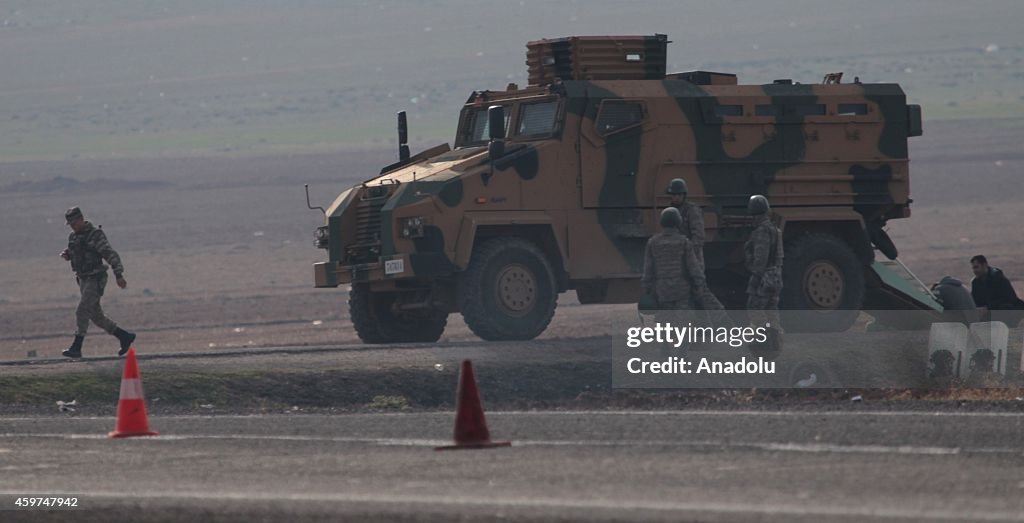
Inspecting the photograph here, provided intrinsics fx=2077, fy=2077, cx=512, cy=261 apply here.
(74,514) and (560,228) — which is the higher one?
(560,228)

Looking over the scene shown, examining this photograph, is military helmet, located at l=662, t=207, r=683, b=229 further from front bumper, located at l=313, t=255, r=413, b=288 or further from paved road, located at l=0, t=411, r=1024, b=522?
front bumper, located at l=313, t=255, r=413, b=288

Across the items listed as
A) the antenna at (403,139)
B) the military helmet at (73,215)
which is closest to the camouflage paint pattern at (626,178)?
the antenna at (403,139)

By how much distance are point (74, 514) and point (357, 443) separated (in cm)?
276

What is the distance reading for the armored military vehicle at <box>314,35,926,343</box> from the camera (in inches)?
803

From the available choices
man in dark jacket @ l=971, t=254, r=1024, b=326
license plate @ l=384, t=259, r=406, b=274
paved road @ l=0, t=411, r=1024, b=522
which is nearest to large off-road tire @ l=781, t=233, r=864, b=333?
man in dark jacket @ l=971, t=254, r=1024, b=326

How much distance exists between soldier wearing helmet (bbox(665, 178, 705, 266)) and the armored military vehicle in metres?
2.94

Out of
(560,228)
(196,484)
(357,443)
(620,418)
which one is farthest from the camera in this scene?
(560,228)

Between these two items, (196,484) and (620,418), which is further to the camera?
(620,418)

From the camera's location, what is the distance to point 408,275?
2003 centimetres

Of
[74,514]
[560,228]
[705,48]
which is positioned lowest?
[74,514]

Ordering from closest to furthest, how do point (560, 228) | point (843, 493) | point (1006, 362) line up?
point (843, 493) → point (1006, 362) → point (560, 228)

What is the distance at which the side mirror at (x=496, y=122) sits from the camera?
2036 centimetres

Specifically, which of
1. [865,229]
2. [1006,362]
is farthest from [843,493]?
[865,229]

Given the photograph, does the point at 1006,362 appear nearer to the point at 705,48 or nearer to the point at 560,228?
the point at 560,228
